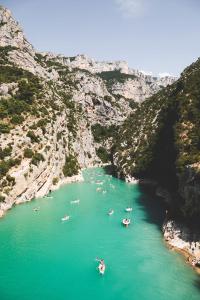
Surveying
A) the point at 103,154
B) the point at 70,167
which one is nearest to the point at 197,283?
the point at 70,167

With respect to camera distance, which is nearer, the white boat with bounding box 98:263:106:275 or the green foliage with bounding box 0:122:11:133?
the white boat with bounding box 98:263:106:275

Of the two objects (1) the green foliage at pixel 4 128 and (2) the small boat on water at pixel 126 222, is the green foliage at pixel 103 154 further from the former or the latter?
(2) the small boat on water at pixel 126 222

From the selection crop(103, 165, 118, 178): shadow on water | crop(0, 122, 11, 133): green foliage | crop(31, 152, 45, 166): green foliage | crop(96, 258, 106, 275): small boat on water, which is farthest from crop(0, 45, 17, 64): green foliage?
crop(96, 258, 106, 275): small boat on water

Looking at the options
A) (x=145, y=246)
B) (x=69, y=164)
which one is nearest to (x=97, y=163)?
(x=69, y=164)

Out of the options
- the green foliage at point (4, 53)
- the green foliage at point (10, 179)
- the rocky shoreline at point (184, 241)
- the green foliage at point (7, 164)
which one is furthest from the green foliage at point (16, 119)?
the rocky shoreline at point (184, 241)

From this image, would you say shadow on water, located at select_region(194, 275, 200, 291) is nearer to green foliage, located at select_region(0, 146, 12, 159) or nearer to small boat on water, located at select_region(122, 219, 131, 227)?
small boat on water, located at select_region(122, 219, 131, 227)

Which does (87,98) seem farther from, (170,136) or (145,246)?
(145,246)

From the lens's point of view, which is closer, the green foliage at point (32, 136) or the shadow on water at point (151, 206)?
the shadow on water at point (151, 206)
